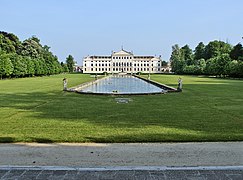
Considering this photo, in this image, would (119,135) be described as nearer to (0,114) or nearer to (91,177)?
(91,177)

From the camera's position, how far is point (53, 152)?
604 centimetres

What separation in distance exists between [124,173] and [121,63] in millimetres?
147585

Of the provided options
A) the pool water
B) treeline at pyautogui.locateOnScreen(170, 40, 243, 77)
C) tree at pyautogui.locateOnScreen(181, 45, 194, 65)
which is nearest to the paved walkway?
the pool water

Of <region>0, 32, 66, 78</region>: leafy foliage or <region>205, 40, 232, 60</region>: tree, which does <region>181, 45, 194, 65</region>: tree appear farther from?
<region>0, 32, 66, 78</region>: leafy foliage

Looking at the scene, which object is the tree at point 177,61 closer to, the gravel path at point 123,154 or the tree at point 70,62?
the tree at point 70,62

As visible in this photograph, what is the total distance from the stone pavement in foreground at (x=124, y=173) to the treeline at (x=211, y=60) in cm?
5596

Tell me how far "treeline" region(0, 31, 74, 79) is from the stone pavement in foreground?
5290 centimetres

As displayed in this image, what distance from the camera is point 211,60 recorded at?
76312mm

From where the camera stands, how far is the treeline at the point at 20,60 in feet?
185

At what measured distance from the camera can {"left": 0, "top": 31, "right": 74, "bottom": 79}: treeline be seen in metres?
56.2

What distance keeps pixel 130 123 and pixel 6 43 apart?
7399 cm

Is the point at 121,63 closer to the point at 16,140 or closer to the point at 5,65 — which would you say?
the point at 5,65

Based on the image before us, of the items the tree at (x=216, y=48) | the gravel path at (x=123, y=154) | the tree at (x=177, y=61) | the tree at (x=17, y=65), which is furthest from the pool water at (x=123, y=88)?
the tree at (x=177, y=61)

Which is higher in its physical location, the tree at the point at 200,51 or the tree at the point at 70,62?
the tree at the point at 200,51
